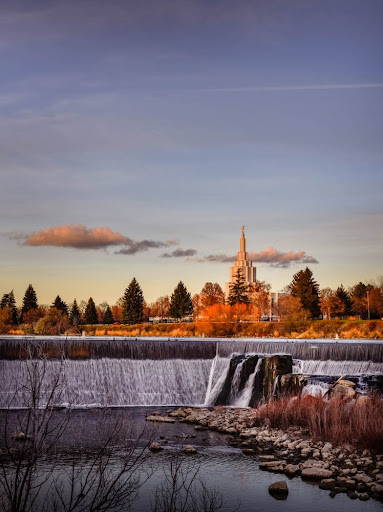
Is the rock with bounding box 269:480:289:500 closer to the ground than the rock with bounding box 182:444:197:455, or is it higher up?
closer to the ground

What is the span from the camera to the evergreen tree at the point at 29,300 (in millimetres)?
99125

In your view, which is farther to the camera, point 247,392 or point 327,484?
point 247,392

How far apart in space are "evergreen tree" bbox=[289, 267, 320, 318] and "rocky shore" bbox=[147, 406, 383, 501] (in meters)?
54.6

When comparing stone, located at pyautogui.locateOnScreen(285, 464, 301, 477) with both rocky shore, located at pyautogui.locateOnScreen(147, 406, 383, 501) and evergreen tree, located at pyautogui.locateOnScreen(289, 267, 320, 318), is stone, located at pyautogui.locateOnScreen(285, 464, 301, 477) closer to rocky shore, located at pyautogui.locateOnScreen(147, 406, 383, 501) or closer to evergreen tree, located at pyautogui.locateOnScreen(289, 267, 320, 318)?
rocky shore, located at pyautogui.locateOnScreen(147, 406, 383, 501)

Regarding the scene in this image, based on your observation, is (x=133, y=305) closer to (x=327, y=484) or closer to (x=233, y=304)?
(x=233, y=304)

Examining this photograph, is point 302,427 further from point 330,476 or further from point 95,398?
point 95,398

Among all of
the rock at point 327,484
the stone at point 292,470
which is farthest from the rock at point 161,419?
the rock at point 327,484

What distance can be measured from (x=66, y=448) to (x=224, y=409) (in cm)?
1166

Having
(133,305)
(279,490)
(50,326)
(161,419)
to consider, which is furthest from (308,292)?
(279,490)

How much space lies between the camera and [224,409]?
31781mm

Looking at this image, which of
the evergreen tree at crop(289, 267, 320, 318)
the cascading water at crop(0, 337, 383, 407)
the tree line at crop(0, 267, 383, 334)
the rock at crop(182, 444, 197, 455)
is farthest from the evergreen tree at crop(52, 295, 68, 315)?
the rock at crop(182, 444, 197, 455)

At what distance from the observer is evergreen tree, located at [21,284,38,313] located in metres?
99.1

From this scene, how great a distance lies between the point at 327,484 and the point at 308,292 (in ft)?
211

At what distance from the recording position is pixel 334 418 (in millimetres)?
22328
